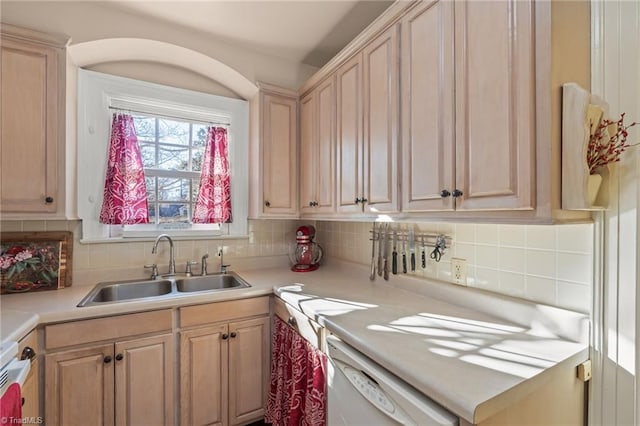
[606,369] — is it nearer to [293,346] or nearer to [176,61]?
[293,346]

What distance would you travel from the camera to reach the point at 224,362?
168 cm

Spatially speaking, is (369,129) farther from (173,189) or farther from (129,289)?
(129,289)

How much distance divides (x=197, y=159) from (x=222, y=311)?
3.91 feet

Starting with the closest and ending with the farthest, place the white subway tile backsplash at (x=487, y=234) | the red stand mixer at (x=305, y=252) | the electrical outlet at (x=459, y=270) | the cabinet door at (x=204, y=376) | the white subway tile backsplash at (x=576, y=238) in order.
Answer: the white subway tile backsplash at (x=576, y=238) < the white subway tile backsplash at (x=487, y=234) < the electrical outlet at (x=459, y=270) < the cabinet door at (x=204, y=376) < the red stand mixer at (x=305, y=252)

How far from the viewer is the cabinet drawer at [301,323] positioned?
4.45 ft

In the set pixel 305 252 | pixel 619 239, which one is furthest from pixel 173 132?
pixel 619 239

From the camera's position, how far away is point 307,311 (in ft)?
4.59

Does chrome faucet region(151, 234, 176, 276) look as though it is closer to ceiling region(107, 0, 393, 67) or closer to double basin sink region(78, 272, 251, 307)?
double basin sink region(78, 272, 251, 307)

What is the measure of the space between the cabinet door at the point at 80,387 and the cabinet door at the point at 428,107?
1.61m

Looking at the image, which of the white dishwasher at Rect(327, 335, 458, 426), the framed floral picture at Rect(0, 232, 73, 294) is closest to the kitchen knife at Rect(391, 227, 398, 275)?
the white dishwasher at Rect(327, 335, 458, 426)

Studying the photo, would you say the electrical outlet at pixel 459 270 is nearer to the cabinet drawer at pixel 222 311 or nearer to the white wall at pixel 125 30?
the cabinet drawer at pixel 222 311

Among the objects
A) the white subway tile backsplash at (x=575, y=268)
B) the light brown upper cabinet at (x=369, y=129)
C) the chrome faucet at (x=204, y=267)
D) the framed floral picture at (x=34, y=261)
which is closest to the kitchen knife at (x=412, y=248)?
the light brown upper cabinet at (x=369, y=129)

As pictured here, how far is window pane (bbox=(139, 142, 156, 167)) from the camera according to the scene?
2066 mm

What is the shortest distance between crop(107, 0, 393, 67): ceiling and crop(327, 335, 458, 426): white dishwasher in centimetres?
179
